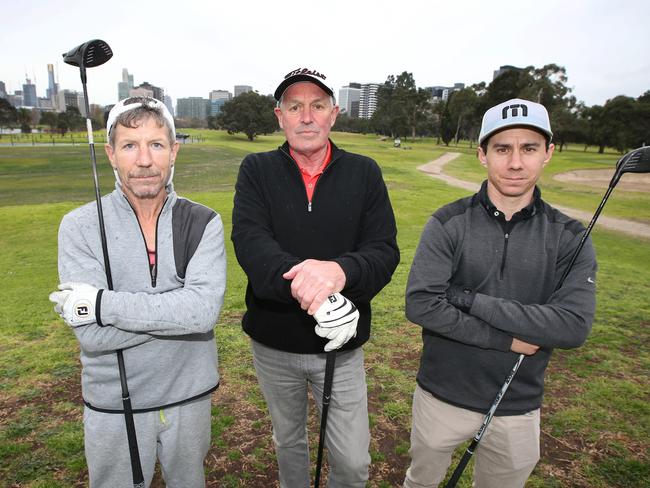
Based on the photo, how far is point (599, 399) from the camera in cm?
496

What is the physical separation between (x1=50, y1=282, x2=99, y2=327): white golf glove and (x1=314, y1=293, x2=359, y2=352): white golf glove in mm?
1169

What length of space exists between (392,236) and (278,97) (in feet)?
4.05

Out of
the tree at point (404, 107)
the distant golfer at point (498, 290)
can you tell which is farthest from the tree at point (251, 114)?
the distant golfer at point (498, 290)

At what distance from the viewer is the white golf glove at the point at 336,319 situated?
2402 millimetres

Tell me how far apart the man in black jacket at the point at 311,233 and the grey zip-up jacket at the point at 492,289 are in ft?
1.06

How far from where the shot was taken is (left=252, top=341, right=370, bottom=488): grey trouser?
9.75 feet

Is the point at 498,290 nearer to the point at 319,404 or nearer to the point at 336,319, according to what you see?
the point at 336,319

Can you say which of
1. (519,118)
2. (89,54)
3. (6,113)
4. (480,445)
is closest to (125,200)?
(89,54)

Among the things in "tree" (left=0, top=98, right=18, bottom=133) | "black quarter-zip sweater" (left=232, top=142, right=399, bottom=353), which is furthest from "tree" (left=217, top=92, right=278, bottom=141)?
"black quarter-zip sweater" (left=232, top=142, right=399, bottom=353)

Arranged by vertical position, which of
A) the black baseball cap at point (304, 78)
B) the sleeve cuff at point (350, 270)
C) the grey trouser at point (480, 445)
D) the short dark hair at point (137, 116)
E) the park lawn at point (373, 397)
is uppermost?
the black baseball cap at point (304, 78)

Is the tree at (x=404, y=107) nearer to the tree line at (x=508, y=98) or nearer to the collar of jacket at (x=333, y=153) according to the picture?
the tree line at (x=508, y=98)

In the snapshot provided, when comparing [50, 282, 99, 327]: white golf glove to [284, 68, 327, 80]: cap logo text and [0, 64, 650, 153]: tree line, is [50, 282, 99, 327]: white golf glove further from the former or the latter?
[0, 64, 650, 153]: tree line

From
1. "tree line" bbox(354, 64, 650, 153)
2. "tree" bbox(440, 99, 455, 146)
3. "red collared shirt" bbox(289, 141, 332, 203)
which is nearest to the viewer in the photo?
"red collared shirt" bbox(289, 141, 332, 203)

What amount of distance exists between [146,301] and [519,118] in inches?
94.4
